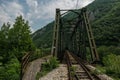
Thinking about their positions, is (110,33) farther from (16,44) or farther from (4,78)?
(4,78)

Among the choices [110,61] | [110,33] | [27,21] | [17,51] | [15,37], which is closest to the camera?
[110,61]

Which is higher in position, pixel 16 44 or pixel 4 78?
pixel 16 44

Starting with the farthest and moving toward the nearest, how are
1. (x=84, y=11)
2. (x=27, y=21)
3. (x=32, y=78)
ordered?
1. (x=27, y=21)
2. (x=84, y=11)
3. (x=32, y=78)

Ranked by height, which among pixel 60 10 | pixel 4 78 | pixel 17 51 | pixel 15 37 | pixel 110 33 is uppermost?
pixel 110 33

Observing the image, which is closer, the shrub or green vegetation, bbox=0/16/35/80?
the shrub

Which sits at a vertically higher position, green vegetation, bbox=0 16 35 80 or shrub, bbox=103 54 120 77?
green vegetation, bbox=0 16 35 80

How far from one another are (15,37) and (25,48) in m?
2.35

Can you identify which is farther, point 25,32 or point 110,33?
point 110,33

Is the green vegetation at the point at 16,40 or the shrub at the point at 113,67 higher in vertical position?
the green vegetation at the point at 16,40

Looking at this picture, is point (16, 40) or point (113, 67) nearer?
point (113, 67)

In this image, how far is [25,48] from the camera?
37.7 meters

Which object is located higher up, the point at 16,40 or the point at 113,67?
the point at 16,40

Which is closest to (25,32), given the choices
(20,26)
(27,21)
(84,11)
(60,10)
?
(20,26)

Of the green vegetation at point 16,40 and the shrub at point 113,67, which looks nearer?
the shrub at point 113,67
